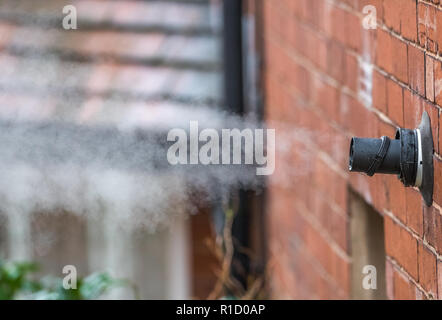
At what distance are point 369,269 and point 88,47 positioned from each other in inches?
88.4

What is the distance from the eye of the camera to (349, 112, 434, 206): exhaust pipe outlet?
1728 mm

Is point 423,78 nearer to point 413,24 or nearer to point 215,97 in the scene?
point 413,24

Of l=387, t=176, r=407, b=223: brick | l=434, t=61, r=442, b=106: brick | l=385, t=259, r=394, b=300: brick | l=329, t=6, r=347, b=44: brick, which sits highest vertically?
l=329, t=6, r=347, b=44: brick

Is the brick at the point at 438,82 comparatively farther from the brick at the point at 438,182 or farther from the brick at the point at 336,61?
the brick at the point at 336,61

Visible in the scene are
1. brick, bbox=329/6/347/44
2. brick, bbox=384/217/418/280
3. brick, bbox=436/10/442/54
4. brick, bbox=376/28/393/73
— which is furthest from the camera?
brick, bbox=329/6/347/44

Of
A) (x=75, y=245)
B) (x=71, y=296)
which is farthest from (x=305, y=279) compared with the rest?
(x=75, y=245)

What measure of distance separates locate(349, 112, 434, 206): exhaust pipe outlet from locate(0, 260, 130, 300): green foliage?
1.26m

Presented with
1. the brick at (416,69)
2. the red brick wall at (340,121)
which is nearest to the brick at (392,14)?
the red brick wall at (340,121)

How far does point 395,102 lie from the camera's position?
205 centimetres

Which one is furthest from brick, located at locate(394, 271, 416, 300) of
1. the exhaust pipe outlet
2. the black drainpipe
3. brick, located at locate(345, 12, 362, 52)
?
the black drainpipe

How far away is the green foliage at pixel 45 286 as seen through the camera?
276cm

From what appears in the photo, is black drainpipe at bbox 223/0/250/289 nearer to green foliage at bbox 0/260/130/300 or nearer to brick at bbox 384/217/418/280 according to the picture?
green foliage at bbox 0/260/130/300

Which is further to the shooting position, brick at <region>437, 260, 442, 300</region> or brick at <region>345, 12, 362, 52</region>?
brick at <region>345, 12, 362, 52</region>

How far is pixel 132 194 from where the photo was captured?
4.14 metres
